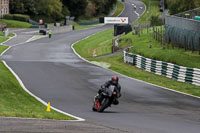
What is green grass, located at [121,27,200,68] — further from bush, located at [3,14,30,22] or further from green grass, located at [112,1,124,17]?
green grass, located at [112,1,124,17]

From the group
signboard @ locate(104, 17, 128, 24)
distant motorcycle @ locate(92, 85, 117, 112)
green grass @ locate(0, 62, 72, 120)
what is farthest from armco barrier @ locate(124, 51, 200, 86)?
signboard @ locate(104, 17, 128, 24)

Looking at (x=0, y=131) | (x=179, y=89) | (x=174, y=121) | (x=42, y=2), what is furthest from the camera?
(x=42, y=2)

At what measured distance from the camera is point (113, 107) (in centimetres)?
2220

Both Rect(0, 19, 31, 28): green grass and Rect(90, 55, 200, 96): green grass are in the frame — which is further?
Rect(0, 19, 31, 28): green grass

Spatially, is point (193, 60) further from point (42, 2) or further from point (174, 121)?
point (42, 2)

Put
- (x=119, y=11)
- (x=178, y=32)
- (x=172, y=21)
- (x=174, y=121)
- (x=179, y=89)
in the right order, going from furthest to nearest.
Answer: (x=119, y=11)
(x=172, y=21)
(x=178, y=32)
(x=179, y=89)
(x=174, y=121)

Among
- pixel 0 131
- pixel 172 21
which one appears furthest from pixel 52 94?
pixel 172 21

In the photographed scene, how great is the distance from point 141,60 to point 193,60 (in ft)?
17.9

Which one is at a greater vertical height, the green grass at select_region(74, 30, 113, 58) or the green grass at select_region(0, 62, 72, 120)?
the green grass at select_region(0, 62, 72, 120)

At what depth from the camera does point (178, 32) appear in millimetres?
48219

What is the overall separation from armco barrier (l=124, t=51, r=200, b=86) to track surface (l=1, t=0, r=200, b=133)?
377 cm

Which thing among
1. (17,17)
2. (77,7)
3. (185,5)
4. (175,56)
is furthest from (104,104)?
(77,7)

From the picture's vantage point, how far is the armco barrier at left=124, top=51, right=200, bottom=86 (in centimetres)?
3359

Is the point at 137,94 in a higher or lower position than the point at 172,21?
lower
